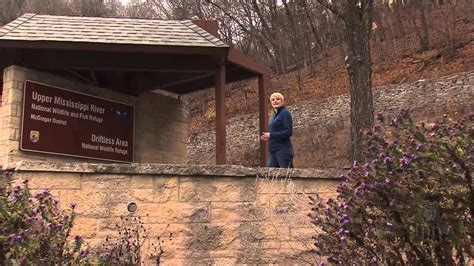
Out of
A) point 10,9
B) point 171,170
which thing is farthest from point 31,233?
point 10,9

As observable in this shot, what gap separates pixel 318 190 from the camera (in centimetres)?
652

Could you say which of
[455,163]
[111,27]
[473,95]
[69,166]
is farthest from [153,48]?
[473,95]

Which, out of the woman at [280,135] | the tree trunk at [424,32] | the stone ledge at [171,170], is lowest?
the stone ledge at [171,170]

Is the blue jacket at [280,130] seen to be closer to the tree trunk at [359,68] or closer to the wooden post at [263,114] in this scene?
the tree trunk at [359,68]

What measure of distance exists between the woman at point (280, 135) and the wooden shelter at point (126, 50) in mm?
1450

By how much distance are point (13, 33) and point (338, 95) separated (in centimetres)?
1545

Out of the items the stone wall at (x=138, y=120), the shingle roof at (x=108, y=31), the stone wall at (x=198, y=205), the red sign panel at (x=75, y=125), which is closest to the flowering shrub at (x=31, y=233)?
the stone wall at (x=198, y=205)

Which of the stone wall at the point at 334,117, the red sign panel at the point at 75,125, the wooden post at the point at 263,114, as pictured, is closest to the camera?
the red sign panel at the point at 75,125

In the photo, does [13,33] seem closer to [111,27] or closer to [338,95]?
[111,27]

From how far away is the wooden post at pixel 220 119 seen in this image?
8766mm

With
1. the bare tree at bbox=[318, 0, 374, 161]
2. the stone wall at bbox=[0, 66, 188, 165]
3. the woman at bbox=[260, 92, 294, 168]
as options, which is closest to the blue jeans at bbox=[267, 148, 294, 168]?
the woman at bbox=[260, 92, 294, 168]

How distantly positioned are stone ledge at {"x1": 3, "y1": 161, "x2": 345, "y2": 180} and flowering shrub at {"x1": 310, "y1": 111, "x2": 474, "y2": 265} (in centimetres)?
209

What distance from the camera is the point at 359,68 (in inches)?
Answer: 346

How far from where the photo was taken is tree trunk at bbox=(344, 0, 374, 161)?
8.67 m
